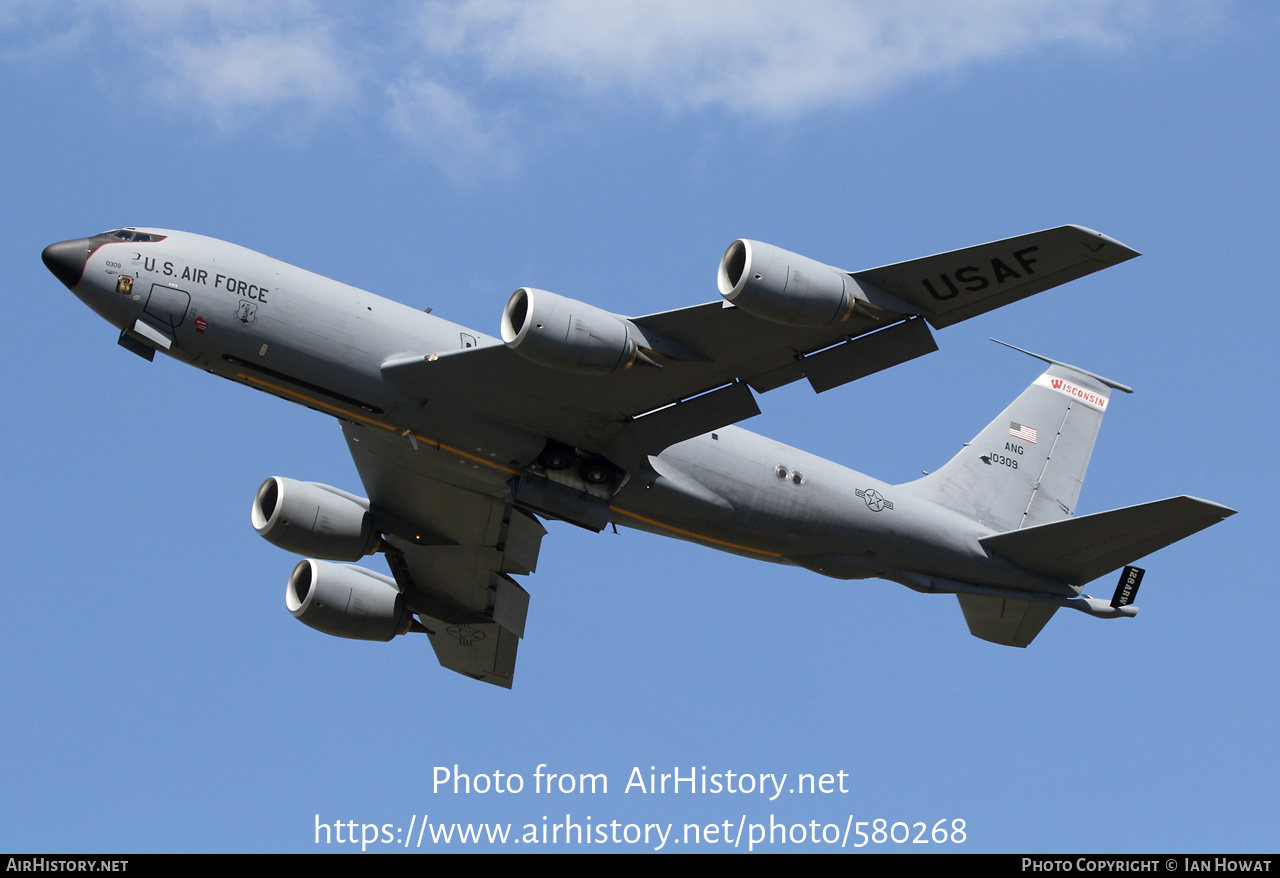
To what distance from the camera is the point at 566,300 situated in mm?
24375

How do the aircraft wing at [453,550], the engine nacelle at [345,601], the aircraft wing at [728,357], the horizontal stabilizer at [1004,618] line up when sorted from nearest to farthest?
the aircraft wing at [728,357], the aircraft wing at [453,550], the engine nacelle at [345,601], the horizontal stabilizer at [1004,618]

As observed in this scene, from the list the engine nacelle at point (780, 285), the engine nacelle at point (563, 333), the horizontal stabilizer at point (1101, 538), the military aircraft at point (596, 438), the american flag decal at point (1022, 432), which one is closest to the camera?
the engine nacelle at point (780, 285)

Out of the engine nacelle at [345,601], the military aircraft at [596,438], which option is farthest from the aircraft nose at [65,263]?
the engine nacelle at [345,601]

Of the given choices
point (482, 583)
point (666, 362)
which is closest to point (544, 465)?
point (666, 362)

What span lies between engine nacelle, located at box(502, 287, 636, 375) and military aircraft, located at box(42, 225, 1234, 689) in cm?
4

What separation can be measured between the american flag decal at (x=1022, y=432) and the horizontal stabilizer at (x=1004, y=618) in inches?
198

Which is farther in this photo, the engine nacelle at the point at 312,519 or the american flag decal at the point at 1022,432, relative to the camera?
the american flag decal at the point at 1022,432

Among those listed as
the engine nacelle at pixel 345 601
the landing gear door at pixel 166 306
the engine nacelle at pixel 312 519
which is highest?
the landing gear door at pixel 166 306

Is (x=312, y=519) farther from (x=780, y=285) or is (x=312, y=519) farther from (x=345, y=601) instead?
(x=780, y=285)

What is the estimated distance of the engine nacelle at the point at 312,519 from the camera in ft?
97.3

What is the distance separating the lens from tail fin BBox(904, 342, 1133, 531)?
3372cm

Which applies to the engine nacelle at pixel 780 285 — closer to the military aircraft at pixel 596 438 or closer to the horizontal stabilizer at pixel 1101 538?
the military aircraft at pixel 596 438

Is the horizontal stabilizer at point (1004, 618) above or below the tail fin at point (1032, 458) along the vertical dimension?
below
